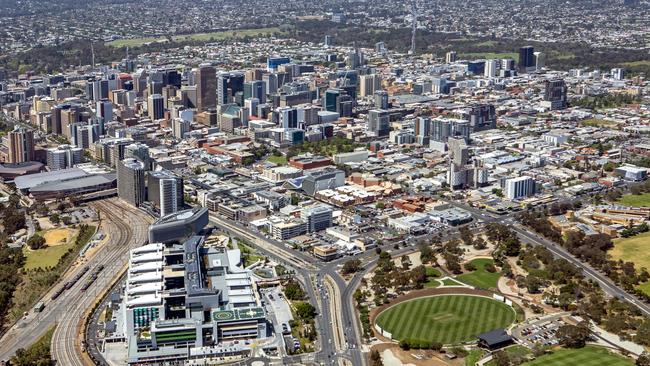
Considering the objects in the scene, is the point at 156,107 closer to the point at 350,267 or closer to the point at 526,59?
the point at 350,267

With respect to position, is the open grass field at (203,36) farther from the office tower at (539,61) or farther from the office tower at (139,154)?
the office tower at (139,154)

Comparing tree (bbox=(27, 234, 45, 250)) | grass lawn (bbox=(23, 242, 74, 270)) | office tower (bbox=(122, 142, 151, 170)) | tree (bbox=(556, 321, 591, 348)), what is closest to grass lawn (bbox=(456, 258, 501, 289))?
tree (bbox=(556, 321, 591, 348))

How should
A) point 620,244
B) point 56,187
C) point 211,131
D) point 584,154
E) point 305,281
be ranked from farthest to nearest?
1. point 211,131
2. point 584,154
3. point 56,187
4. point 620,244
5. point 305,281

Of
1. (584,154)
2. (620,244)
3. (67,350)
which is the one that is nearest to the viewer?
(67,350)

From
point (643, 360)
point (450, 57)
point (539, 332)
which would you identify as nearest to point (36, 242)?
point (539, 332)

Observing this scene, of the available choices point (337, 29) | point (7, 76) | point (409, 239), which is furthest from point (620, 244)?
point (337, 29)

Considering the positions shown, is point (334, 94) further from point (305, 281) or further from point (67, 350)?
point (67, 350)

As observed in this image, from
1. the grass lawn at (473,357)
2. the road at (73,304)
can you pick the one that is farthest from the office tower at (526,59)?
the grass lawn at (473,357)

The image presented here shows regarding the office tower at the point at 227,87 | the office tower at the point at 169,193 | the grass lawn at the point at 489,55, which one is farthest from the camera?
the grass lawn at the point at 489,55
